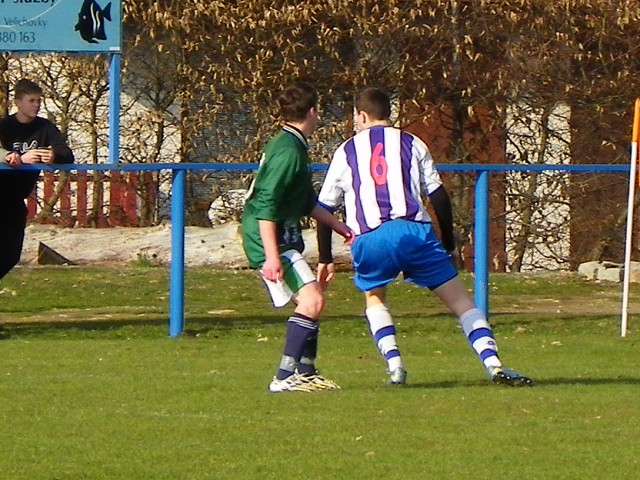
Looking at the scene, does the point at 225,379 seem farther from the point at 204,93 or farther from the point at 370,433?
the point at 204,93

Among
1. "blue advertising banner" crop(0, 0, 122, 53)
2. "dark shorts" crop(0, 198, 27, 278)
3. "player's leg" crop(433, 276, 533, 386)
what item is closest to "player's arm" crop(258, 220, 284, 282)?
"player's leg" crop(433, 276, 533, 386)

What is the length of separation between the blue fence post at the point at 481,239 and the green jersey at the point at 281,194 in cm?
414

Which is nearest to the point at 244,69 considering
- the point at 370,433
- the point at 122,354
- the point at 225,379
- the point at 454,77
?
the point at 454,77

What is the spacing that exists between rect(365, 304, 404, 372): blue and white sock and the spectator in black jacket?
4214 millimetres

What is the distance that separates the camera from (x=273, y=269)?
837 cm

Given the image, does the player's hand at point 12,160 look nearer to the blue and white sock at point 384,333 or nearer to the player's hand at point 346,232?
the player's hand at point 346,232

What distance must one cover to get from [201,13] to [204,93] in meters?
1.15

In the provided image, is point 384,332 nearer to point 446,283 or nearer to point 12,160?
point 446,283

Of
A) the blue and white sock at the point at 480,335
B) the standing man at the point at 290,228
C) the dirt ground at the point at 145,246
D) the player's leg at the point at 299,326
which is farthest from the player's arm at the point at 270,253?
the dirt ground at the point at 145,246

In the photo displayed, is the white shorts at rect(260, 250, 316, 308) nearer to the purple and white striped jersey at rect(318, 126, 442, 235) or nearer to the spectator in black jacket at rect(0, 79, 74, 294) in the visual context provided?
the purple and white striped jersey at rect(318, 126, 442, 235)

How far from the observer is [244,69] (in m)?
20.0

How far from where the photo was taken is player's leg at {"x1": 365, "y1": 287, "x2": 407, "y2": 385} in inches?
351

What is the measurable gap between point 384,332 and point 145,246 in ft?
29.2

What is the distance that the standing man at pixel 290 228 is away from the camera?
8438 mm
